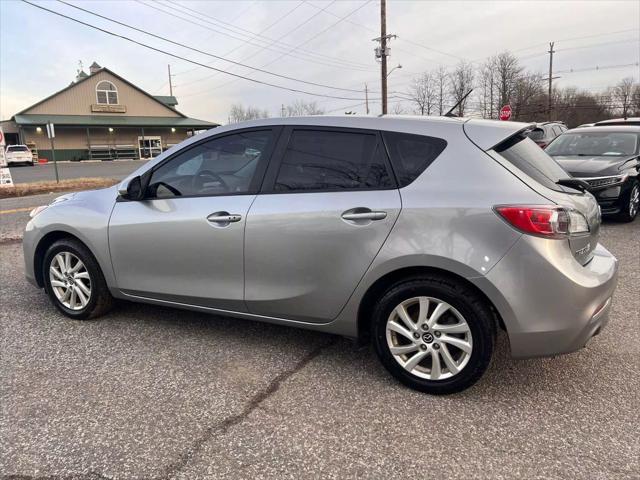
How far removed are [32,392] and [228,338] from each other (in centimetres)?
132

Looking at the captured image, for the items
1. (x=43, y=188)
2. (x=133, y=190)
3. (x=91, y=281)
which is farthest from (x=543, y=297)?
(x=43, y=188)

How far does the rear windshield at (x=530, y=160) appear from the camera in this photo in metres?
2.83

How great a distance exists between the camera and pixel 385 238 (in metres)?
2.86

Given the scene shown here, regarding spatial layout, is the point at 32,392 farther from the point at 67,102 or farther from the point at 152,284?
the point at 67,102

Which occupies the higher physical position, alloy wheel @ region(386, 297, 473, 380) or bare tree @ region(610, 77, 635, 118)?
bare tree @ region(610, 77, 635, 118)

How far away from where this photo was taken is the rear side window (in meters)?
2.90

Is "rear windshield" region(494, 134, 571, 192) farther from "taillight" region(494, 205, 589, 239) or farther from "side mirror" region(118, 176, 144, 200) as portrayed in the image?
"side mirror" region(118, 176, 144, 200)

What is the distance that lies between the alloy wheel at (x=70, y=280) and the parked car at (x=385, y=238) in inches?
19.9

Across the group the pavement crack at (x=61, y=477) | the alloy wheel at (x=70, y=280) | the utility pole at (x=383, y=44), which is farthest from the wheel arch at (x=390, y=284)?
the utility pole at (x=383, y=44)

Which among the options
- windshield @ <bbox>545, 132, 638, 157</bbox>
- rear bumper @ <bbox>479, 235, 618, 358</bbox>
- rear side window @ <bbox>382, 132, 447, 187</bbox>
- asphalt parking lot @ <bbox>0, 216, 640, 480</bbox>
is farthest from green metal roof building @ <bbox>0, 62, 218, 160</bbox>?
rear bumper @ <bbox>479, 235, 618, 358</bbox>

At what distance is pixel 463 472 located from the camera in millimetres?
2252

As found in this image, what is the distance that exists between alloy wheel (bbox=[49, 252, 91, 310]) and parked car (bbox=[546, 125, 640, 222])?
7.16m

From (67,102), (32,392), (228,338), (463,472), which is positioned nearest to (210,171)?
(228,338)

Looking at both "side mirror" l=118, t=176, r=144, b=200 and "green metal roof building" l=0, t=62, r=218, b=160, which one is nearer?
"side mirror" l=118, t=176, r=144, b=200
